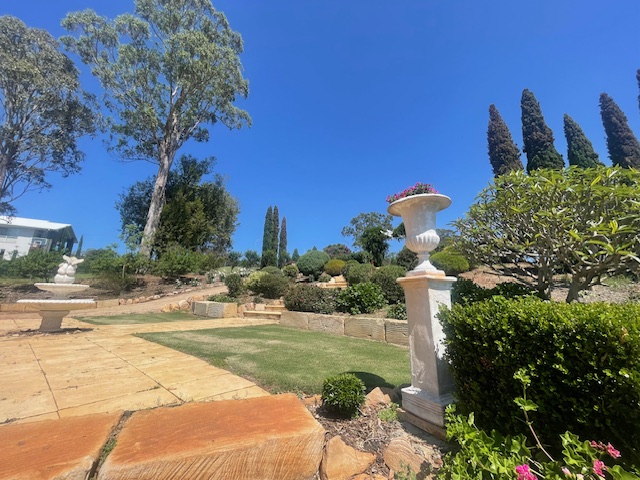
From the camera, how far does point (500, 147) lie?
20.2 metres

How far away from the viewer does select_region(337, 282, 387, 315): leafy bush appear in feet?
23.2

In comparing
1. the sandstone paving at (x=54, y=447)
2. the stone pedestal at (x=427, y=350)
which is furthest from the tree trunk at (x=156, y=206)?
the stone pedestal at (x=427, y=350)

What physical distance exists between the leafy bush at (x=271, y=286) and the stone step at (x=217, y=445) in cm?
918

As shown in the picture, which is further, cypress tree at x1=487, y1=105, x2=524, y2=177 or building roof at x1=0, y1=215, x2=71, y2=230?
building roof at x1=0, y1=215, x2=71, y2=230

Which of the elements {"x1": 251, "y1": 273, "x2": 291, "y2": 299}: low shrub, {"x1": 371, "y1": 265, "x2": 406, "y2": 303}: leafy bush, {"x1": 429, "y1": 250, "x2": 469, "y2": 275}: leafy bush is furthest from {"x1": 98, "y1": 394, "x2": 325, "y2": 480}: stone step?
{"x1": 429, "y1": 250, "x2": 469, "y2": 275}: leafy bush

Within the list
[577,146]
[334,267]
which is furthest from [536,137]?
[334,267]

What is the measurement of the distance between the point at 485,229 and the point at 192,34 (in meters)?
19.9

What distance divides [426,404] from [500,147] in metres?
23.2

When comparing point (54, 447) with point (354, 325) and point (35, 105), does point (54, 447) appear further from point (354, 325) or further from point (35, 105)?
point (35, 105)

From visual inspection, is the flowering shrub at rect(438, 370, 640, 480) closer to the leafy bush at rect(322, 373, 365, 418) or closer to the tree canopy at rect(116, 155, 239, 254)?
the leafy bush at rect(322, 373, 365, 418)

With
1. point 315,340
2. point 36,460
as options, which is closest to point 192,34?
point 315,340

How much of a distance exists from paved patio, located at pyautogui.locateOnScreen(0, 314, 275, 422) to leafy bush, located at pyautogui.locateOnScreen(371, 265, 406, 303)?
546 cm

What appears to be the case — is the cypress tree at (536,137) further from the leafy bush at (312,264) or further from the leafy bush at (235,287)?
the leafy bush at (235,287)

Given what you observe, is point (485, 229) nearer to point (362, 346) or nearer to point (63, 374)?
point (362, 346)
